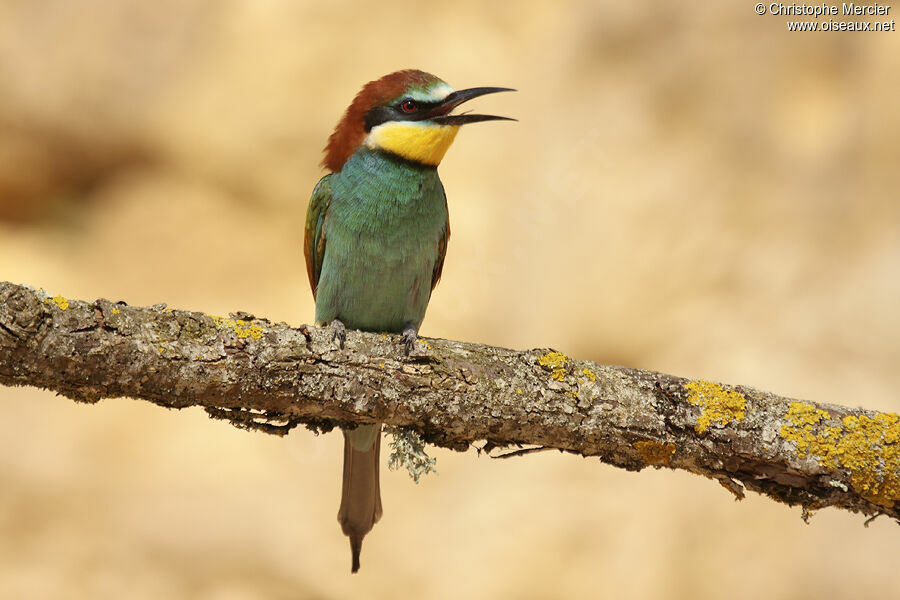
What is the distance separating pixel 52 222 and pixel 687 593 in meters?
2.82

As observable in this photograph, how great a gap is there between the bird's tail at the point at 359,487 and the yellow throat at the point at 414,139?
77cm

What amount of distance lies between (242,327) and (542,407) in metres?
0.59

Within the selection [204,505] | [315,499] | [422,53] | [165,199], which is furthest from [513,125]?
[204,505]

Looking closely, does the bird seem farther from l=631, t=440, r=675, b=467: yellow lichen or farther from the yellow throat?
l=631, t=440, r=675, b=467: yellow lichen

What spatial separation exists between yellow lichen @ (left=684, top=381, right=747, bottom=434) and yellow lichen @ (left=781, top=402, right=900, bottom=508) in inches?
3.7

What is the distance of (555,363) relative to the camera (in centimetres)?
167

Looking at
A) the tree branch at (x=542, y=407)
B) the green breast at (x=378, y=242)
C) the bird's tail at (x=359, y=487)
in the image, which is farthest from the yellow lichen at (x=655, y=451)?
the green breast at (x=378, y=242)

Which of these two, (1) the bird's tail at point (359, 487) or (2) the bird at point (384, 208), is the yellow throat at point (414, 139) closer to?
(2) the bird at point (384, 208)

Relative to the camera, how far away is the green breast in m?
2.28

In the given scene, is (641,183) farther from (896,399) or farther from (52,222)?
(52,222)

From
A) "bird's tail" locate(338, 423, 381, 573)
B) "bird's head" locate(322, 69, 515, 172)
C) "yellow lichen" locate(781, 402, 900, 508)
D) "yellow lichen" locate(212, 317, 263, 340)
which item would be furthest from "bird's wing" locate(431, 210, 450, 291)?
"yellow lichen" locate(781, 402, 900, 508)

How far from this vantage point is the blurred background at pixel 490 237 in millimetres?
2947

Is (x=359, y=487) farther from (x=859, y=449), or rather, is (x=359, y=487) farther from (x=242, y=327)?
(x=859, y=449)

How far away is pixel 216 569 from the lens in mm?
2908
